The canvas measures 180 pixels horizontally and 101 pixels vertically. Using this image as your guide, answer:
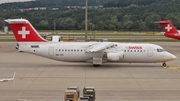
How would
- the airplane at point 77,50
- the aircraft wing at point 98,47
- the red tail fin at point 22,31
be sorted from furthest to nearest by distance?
the red tail fin at point 22,31 < the airplane at point 77,50 < the aircraft wing at point 98,47

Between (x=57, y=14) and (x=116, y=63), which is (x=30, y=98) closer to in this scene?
(x=116, y=63)

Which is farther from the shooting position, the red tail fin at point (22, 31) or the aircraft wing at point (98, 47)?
the red tail fin at point (22, 31)

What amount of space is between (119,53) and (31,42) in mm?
9505

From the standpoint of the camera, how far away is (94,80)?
30.9 meters

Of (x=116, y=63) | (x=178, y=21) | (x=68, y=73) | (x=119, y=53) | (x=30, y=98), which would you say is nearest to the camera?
(x=30, y=98)

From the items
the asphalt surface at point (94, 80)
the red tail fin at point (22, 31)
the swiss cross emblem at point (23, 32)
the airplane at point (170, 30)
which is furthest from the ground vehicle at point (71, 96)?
the airplane at point (170, 30)

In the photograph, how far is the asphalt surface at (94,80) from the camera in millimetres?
24969

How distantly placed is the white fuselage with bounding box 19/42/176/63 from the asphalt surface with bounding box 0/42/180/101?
0.89 metres

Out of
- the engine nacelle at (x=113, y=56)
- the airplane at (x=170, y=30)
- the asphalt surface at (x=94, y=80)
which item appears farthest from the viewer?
the airplane at (x=170, y=30)

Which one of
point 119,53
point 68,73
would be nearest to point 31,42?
point 68,73

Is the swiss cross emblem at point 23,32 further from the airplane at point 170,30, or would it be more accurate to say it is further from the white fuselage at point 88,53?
the airplane at point 170,30

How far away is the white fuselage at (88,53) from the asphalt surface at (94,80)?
2.91 ft

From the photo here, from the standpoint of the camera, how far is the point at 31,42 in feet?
128

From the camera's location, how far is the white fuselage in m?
38.7
